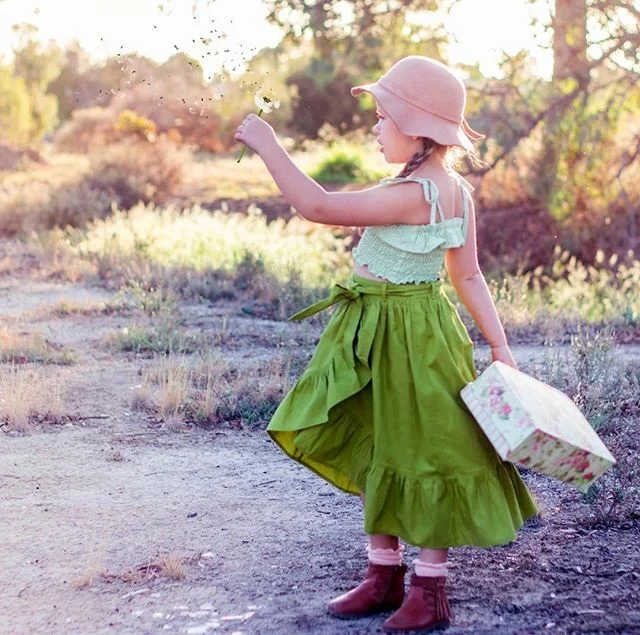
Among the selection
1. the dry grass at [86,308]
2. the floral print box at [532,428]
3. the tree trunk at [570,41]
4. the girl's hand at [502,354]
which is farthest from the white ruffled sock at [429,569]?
the tree trunk at [570,41]

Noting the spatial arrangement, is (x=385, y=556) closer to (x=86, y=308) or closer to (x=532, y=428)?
(x=532, y=428)

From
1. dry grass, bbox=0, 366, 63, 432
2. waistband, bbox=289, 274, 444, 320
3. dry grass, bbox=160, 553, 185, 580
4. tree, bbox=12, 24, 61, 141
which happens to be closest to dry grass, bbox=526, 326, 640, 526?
waistband, bbox=289, 274, 444, 320

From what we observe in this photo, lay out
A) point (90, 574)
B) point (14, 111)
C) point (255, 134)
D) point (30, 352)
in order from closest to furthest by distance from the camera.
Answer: point (255, 134) → point (90, 574) → point (30, 352) → point (14, 111)

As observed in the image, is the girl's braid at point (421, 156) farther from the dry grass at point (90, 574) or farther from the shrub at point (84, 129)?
the shrub at point (84, 129)

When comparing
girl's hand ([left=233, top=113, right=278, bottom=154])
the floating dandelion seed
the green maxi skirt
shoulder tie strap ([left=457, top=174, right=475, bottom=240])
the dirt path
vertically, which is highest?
the floating dandelion seed

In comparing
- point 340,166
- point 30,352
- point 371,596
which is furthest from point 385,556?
point 340,166

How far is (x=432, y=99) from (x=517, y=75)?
10.4 meters

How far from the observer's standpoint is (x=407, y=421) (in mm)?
3336

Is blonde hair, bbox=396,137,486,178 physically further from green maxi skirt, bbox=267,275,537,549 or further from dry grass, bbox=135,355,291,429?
dry grass, bbox=135,355,291,429

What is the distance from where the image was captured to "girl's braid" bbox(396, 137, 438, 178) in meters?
3.36

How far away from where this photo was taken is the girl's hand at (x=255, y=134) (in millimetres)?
3246

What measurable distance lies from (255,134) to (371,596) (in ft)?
4.57

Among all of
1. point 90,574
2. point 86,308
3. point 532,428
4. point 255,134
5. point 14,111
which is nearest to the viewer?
point 532,428

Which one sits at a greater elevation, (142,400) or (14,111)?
(14,111)
